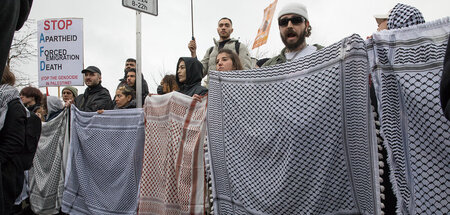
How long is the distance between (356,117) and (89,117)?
3.83 meters

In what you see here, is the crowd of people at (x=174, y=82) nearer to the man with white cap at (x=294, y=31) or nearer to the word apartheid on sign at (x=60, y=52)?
the man with white cap at (x=294, y=31)

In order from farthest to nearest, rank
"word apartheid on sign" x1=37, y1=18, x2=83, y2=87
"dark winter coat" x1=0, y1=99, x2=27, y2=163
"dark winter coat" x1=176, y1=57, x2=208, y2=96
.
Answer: "word apartheid on sign" x1=37, y1=18, x2=83, y2=87 < "dark winter coat" x1=176, y1=57, x2=208, y2=96 < "dark winter coat" x1=0, y1=99, x2=27, y2=163

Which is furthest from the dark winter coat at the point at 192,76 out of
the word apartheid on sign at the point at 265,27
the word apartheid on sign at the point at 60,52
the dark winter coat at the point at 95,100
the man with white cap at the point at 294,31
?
the word apartheid on sign at the point at 265,27

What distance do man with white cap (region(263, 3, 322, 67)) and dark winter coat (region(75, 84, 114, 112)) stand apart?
3091 mm

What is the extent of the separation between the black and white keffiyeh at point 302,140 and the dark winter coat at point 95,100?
322 centimetres

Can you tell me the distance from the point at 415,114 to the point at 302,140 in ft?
2.11

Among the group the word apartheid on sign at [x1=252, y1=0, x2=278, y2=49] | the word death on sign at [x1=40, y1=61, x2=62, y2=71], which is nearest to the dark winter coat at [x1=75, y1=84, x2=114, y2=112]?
the word death on sign at [x1=40, y1=61, x2=62, y2=71]

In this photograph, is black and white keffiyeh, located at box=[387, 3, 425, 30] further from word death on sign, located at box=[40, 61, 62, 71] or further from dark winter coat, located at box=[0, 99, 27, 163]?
word death on sign, located at box=[40, 61, 62, 71]

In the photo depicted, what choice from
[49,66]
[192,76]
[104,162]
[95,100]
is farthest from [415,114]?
[49,66]

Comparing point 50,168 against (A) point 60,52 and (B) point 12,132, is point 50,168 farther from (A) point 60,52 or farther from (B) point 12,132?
(B) point 12,132

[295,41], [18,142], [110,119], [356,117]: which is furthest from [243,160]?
[110,119]

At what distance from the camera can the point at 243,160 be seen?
2.82m

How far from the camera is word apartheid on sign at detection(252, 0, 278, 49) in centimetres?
844

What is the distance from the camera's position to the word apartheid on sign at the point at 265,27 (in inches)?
332
